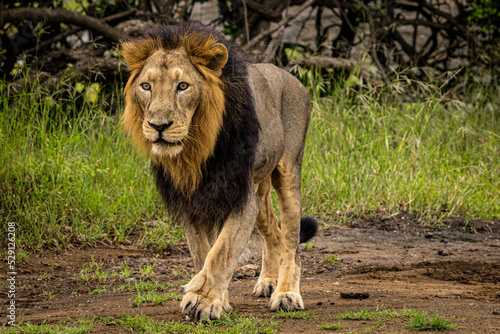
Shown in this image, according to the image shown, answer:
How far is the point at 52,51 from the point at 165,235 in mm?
3046

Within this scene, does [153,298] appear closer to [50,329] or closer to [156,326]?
[156,326]

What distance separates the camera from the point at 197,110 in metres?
3.49

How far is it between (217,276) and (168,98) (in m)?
0.93

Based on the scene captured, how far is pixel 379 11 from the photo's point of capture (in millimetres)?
9031

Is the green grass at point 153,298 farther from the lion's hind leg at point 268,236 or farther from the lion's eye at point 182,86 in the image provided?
the lion's eye at point 182,86

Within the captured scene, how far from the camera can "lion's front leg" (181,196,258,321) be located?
3359 mm

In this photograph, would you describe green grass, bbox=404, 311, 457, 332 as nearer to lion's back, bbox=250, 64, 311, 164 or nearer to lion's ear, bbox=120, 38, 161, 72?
lion's back, bbox=250, 64, 311, 164

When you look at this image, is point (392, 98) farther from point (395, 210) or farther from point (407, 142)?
point (395, 210)

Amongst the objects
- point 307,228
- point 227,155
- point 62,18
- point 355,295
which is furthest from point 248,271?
point 62,18

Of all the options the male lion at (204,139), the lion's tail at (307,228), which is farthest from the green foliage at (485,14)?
the male lion at (204,139)

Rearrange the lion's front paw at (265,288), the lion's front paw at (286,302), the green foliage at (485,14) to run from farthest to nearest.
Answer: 1. the green foliage at (485,14)
2. the lion's front paw at (265,288)
3. the lion's front paw at (286,302)

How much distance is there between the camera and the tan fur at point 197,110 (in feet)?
11.5

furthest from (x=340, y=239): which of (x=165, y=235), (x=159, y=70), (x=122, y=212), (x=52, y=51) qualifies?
(x=52, y=51)

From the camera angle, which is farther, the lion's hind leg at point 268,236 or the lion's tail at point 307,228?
the lion's tail at point 307,228
